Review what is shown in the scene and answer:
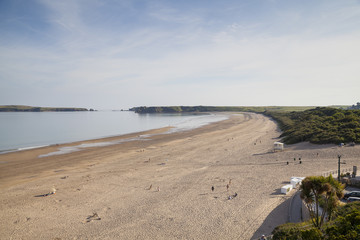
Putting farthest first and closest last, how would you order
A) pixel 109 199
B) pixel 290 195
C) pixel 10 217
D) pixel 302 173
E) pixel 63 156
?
1. pixel 63 156
2. pixel 302 173
3. pixel 109 199
4. pixel 290 195
5. pixel 10 217

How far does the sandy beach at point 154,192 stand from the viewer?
14992 mm

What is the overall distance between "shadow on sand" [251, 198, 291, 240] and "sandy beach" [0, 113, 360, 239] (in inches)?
2.5

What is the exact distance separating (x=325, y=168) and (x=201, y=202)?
15.6 m

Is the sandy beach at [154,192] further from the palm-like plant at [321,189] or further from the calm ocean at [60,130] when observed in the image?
the calm ocean at [60,130]

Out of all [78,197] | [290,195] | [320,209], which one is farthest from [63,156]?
[320,209]

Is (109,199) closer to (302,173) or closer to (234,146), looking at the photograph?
(302,173)

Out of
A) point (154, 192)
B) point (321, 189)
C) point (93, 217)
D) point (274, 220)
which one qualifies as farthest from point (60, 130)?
point (321, 189)

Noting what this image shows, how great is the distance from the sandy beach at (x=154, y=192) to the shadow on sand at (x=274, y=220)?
0.06 m

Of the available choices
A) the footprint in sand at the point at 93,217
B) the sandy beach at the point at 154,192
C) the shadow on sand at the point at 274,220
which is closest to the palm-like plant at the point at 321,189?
the shadow on sand at the point at 274,220

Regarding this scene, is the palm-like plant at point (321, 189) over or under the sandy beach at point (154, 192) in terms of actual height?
over

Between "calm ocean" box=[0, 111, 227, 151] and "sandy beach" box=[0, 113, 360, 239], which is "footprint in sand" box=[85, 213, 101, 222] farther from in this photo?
"calm ocean" box=[0, 111, 227, 151]

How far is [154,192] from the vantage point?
2112 cm

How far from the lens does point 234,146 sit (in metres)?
41.6

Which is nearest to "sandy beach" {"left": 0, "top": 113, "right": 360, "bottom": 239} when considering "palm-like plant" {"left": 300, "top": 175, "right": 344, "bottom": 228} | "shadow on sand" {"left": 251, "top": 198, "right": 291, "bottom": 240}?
"shadow on sand" {"left": 251, "top": 198, "right": 291, "bottom": 240}
